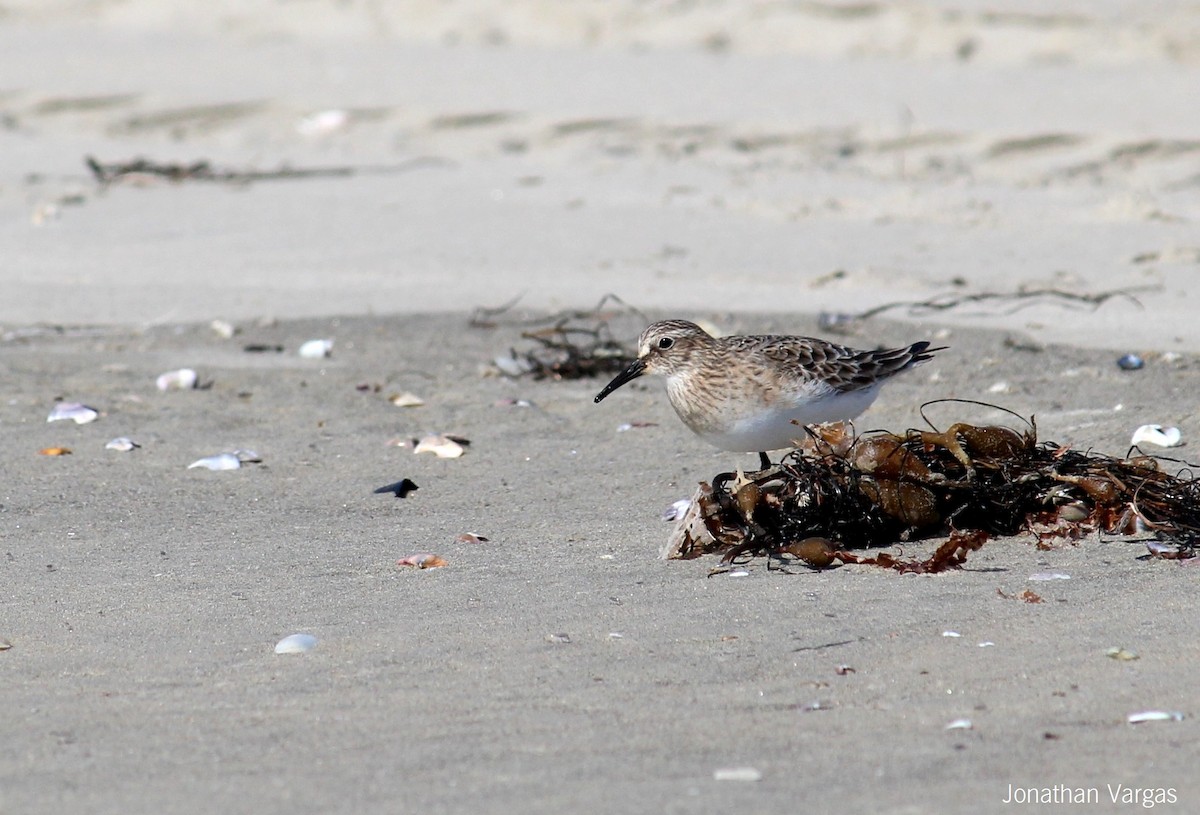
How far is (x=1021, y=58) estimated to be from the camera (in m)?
15.2

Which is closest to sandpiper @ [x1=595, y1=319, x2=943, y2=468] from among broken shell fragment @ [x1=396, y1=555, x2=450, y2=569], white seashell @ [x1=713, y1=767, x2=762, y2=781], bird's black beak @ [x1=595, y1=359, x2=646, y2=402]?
bird's black beak @ [x1=595, y1=359, x2=646, y2=402]

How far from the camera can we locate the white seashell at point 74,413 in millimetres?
6781

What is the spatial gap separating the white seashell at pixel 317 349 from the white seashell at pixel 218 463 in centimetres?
168

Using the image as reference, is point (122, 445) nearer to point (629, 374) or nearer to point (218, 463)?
point (218, 463)

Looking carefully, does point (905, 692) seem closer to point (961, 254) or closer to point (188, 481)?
point (188, 481)

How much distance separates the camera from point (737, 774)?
3.20 m

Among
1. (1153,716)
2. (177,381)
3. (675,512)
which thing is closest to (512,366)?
(177,381)

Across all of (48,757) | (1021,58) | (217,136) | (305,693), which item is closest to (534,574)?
(305,693)

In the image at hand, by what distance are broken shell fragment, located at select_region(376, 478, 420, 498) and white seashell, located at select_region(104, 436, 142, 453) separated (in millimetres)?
1187

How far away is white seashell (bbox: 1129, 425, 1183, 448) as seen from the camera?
5.67 metres

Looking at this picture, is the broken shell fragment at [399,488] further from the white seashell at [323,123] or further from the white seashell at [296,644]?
the white seashell at [323,123]

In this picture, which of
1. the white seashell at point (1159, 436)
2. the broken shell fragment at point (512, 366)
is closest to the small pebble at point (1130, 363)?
the white seashell at point (1159, 436)

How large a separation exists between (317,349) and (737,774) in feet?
16.7

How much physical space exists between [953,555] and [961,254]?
200 inches
